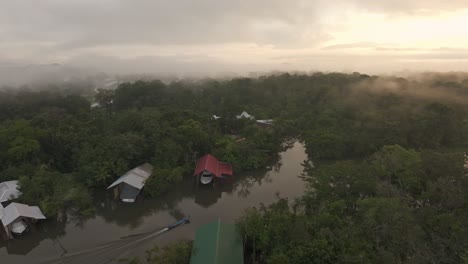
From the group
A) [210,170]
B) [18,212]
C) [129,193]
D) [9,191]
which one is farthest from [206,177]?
[9,191]

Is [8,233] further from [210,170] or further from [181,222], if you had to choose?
[210,170]

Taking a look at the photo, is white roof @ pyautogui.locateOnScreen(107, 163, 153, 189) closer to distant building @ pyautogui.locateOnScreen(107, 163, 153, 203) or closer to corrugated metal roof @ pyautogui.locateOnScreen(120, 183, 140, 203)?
distant building @ pyautogui.locateOnScreen(107, 163, 153, 203)

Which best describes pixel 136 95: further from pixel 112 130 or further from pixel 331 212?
pixel 331 212

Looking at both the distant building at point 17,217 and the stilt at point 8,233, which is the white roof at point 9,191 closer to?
the distant building at point 17,217

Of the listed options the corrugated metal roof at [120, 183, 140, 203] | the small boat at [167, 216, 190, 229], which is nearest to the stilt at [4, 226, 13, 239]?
the corrugated metal roof at [120, 183, 140, 203]

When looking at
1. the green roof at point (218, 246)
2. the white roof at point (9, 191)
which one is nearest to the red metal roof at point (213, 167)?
the green roof at point (218, 246)

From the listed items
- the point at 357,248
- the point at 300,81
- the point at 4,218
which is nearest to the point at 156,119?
the point at 4,218
